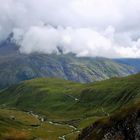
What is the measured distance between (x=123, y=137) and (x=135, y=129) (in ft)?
14.4

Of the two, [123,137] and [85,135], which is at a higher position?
[123,137]

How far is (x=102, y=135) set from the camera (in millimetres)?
115938

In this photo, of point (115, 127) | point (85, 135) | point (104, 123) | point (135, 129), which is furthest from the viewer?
point (85, 135)

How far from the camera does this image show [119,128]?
361 feet

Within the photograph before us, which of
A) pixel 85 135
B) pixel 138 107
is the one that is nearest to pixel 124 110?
pixel 138 107

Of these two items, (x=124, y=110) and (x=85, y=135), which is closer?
(x=124, y=110)

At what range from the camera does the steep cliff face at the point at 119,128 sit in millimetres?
105438

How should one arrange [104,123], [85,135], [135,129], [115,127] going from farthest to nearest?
[85,135] → [104,123] → [115,127] → [135,129]

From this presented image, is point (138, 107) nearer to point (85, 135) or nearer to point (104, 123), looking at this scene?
point (104, 123)

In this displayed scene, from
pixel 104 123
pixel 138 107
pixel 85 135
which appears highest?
pixel 138 107

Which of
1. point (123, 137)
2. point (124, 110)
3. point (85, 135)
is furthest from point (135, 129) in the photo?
point (85, 135)

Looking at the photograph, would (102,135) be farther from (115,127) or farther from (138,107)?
(138,107)

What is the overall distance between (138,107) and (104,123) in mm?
13562

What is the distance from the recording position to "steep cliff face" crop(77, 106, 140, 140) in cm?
10544
